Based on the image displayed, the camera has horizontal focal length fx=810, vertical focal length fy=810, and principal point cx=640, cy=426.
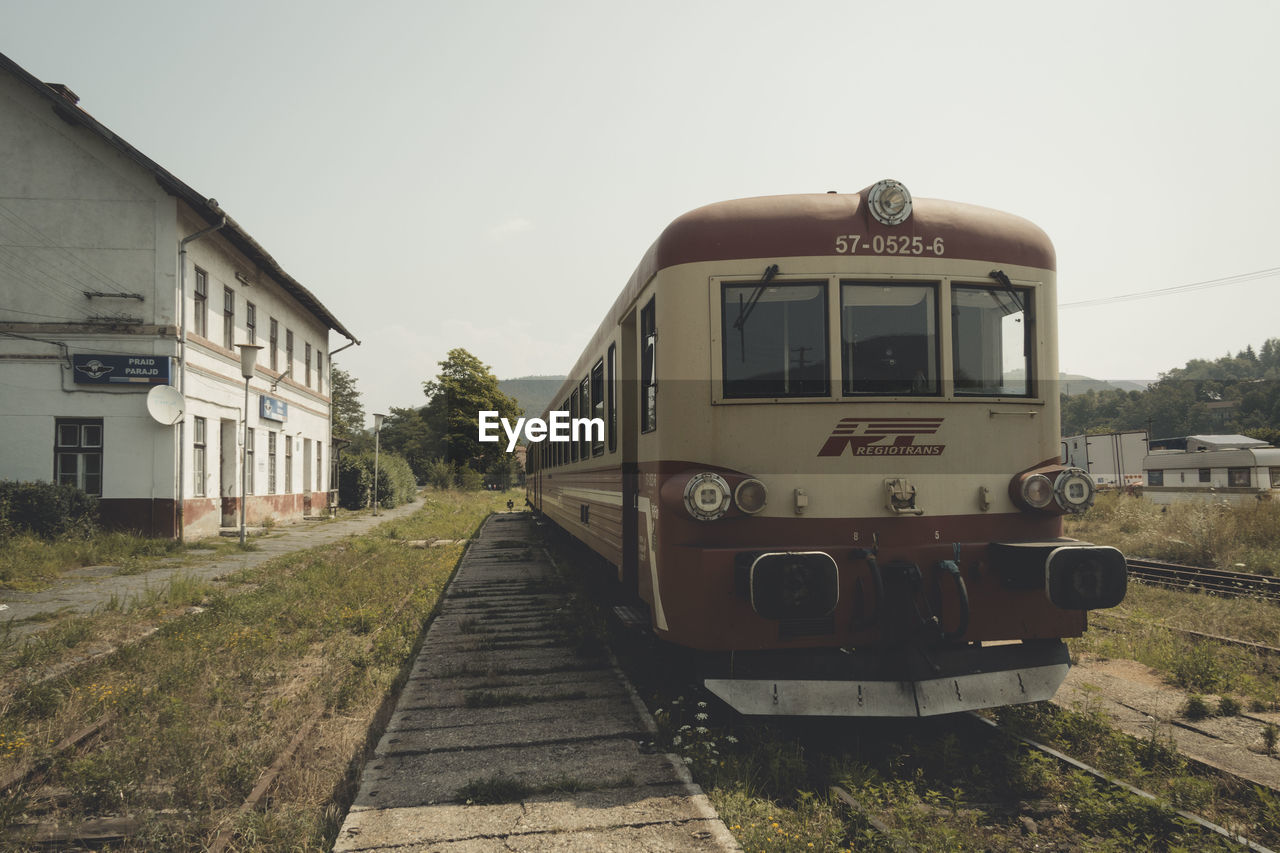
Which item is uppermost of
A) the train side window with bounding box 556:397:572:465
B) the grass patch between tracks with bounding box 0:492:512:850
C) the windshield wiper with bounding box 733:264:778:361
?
the windshield wiper with bounding box 733:264:778:361

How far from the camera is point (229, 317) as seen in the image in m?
19.4

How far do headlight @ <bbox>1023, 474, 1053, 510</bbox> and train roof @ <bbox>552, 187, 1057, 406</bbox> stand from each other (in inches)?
52.3

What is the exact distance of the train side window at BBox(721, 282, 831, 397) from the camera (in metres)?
4.71

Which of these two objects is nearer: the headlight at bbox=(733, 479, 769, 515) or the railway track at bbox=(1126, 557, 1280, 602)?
the headlight at bbox=(733, 479, 769, 515)

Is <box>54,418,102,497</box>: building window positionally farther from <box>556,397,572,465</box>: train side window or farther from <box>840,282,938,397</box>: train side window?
<box>840,282,938,397</box>: train side window

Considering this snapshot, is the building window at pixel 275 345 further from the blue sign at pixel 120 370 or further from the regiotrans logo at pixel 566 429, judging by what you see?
the regiotrans logo at pixel 566 429

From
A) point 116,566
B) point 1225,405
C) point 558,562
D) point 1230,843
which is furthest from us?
point 1225,405

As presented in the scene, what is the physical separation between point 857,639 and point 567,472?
6.38m

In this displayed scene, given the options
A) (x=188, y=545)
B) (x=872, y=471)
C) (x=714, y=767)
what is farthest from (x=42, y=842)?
(x=188, y=545)

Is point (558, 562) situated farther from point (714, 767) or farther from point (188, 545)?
point (714, 767)

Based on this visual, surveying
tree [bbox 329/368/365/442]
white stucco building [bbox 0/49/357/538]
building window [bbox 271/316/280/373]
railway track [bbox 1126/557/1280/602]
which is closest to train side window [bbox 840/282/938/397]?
railway track [bbox 1126/557/1280/602]

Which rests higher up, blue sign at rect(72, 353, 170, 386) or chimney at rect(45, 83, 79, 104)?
chimney at rect(45, 83, 79, 104)

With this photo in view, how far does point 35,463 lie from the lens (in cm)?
1557

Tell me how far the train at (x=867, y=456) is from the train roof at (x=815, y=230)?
0.04 ft
